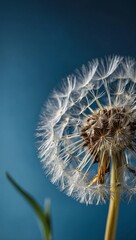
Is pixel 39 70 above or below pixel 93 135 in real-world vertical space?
above

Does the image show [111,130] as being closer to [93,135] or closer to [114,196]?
[93,135]

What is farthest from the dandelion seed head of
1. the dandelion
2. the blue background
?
the blue background

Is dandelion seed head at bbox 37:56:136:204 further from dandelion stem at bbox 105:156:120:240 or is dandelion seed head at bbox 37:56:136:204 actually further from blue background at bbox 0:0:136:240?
blue background at bbox 0:0:136:240

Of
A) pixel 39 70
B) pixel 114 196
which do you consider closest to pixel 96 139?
pixel 114 196

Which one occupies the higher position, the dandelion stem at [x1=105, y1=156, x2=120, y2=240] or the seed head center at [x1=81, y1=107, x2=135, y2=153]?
the seed head center at [x1=81, y1=107, x2=135, y2=153]

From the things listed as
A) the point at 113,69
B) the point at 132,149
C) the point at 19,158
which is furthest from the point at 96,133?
the point at 19,158

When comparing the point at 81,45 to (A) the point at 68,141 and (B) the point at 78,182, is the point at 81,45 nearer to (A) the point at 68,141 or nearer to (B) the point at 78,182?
(A) the point at 68,141
